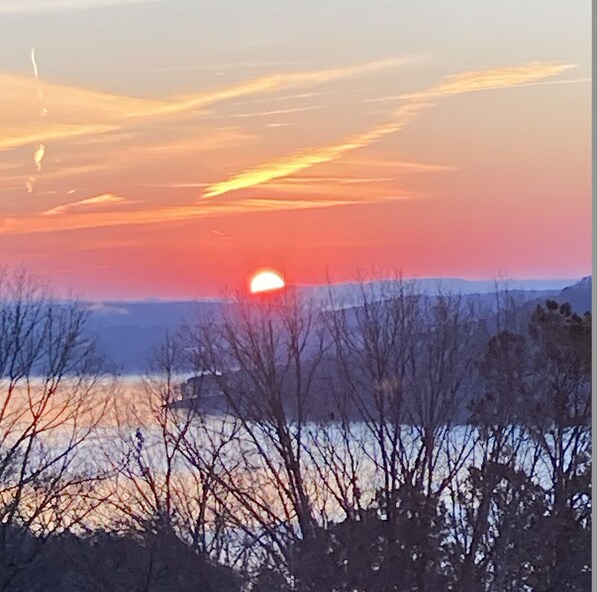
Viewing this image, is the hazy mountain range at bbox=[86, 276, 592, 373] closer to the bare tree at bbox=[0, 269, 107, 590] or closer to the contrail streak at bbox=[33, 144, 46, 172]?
the bare tree at bbox=[0, 269, 107, 590]


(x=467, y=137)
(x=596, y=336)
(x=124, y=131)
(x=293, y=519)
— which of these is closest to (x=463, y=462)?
(x=293, y=519)

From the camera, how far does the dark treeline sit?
82.1 inches

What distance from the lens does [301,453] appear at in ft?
7.09

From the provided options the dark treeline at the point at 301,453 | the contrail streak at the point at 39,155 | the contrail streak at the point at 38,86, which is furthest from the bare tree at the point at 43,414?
the contrail streak at the point at 38,86

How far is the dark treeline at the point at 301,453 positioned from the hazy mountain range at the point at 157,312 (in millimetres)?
31

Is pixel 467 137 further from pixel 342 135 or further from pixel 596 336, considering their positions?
pixel 596 336

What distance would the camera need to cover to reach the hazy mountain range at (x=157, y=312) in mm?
1995

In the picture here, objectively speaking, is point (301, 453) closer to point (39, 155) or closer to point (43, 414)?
point (43, 414)

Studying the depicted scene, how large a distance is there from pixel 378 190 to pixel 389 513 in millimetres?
705

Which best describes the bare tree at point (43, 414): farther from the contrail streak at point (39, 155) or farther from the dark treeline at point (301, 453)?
the contrail streak at point (39, 155)

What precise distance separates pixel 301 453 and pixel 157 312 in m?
0.45

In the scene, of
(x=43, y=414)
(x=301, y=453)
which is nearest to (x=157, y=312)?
(x=43, y=414)

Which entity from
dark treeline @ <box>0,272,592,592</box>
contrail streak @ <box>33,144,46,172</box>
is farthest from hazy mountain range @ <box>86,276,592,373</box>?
contrail streak @ <box>33,144,46,172</box>

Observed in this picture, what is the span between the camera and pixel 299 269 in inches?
79.7
